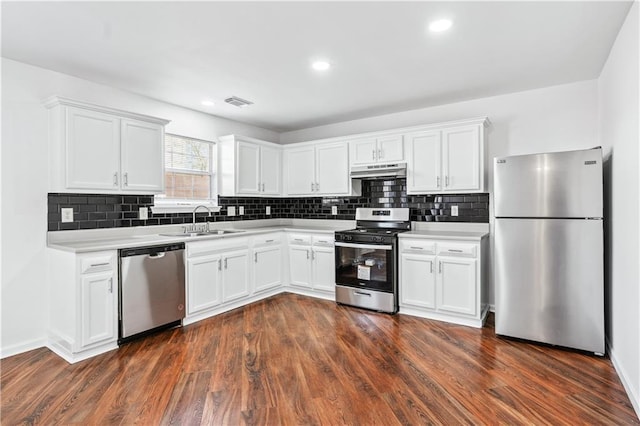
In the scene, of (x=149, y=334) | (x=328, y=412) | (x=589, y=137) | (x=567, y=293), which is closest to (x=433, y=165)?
(x=589, y=137)

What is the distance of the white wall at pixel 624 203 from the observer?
83.3 inches

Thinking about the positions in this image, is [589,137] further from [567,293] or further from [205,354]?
[205,354]

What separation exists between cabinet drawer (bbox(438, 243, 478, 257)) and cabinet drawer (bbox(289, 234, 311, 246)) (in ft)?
5.72

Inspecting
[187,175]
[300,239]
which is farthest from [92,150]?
[300,239]

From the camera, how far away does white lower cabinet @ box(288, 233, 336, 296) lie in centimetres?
444

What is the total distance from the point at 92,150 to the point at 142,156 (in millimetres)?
449

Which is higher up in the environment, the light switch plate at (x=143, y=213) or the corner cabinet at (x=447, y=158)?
the corner cabinet at (x=447, y=158)

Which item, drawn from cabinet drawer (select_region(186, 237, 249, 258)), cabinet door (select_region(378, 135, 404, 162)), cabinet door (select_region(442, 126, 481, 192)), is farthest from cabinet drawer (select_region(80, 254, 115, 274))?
cabinet door (select_region(442, 126, 481, 192))

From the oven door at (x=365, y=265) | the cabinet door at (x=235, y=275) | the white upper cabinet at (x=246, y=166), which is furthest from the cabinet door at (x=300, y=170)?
the cabinet door at (x=235, y=275)

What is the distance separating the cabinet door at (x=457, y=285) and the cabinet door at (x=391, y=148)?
4.39ft

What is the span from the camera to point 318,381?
241cm

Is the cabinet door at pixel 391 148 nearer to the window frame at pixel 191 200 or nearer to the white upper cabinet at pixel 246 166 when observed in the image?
the white upper cabinet at pixel 246 166

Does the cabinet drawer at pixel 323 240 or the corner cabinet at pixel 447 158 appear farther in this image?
the cabinet drawer at pixel 323 240

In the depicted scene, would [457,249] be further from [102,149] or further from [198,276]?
[102,149]
